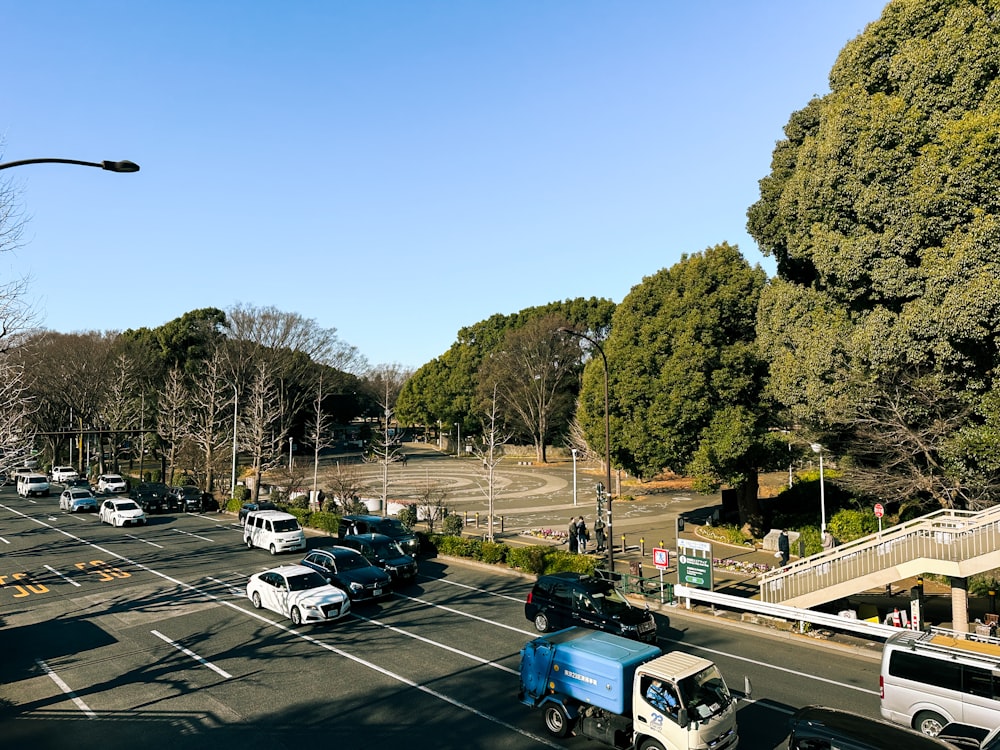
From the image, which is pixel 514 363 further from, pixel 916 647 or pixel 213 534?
pixel 916 647

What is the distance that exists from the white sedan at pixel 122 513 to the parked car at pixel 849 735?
1428 inches

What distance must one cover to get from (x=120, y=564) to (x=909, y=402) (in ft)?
101

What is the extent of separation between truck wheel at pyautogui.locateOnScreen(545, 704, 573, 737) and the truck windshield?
7.95 ft

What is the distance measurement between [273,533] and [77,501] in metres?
22.1

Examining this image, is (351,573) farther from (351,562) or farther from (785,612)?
(785,612)

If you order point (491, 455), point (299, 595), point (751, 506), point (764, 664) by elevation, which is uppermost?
point (491, 455)

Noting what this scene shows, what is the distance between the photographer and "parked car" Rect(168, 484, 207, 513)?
41.9 m

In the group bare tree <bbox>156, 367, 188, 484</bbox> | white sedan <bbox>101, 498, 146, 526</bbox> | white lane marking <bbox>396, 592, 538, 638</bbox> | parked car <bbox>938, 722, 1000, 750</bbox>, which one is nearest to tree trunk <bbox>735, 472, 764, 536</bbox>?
white lane marking <bbox>396, 592, 538, 638</bbox>

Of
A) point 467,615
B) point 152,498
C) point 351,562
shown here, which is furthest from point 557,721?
point 152,498

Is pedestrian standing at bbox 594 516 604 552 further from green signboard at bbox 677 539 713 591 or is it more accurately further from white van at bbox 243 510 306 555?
white van at bbox 243 510 306 555

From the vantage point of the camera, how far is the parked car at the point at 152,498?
4044 centimetres

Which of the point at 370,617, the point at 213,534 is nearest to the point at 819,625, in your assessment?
the point at 370,617

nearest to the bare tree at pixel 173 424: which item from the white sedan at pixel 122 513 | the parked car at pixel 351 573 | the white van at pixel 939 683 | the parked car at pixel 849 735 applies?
the white sedan at pixel 122 513

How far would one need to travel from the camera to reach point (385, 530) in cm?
2642
